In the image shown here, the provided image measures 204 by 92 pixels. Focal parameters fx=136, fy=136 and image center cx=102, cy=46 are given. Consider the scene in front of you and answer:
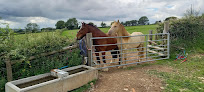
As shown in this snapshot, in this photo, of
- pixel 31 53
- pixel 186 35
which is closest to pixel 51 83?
pixel 31 53

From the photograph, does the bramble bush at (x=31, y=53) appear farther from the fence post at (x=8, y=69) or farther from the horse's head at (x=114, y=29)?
the horse's head at (x=114, y=29)

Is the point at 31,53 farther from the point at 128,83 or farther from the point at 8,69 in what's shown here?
the point at 128,83

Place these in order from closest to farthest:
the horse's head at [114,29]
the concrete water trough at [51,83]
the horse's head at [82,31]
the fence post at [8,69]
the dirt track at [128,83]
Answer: the concrete water trough at [51,83] → the fence post at [8,69] → the dirt track at [128,83] → the horse's head at [82,31] → the horse's head at [114,29]

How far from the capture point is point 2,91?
3180 mm

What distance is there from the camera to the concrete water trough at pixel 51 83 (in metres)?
2.87

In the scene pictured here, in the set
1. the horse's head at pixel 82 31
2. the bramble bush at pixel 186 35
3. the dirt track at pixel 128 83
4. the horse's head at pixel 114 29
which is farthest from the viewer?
the bramble bush at pixel 186 35

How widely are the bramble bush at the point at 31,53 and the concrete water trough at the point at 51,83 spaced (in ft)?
0.84

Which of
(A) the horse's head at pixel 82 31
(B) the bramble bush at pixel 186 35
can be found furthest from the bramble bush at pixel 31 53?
(B) the bramble bush at pixel 186 35

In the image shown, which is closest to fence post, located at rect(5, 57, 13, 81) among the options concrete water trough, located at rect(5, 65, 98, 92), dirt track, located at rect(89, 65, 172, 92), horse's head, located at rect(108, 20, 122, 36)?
concrete water trough, located at rect(5, 65, 98, 92)

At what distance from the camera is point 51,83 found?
3.09 metres

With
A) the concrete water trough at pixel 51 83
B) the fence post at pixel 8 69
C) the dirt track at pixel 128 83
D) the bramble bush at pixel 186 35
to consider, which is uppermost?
the bramble bush at pixel 186 35

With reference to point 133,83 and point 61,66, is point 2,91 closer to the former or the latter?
point 61,66

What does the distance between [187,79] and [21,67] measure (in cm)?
479

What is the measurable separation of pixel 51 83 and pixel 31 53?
109 cm
